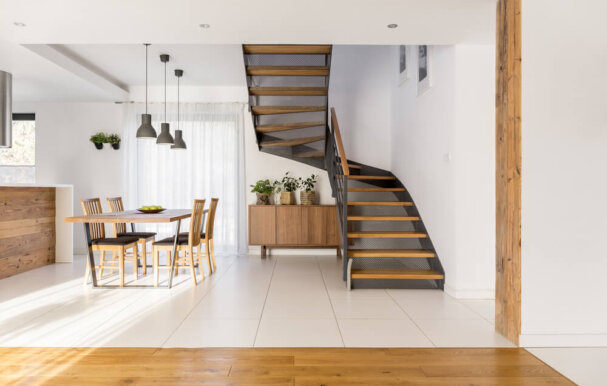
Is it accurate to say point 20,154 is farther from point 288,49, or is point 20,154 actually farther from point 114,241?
point 288,49

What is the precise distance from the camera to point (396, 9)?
334 centimetres

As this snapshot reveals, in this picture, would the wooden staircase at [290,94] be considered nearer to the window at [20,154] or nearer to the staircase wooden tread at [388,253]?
the staircase wooden tread at [388,253]

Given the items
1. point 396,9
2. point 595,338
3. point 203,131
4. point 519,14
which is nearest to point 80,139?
point 203,131

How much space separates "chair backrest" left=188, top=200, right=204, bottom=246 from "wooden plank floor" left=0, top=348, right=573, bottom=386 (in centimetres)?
207

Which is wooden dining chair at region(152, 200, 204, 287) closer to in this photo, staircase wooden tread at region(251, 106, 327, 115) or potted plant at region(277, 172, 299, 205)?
staircase wooden tread at region(251, 106, 327, 115)

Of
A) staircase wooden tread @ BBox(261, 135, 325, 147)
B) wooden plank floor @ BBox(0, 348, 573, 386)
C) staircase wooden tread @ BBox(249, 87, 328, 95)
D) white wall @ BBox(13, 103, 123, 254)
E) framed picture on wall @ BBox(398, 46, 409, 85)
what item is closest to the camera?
wooden plank floor @ BBox(0, 348, 573, 386)

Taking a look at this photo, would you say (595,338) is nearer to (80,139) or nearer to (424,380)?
(424,380)

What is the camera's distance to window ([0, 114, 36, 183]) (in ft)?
23.3

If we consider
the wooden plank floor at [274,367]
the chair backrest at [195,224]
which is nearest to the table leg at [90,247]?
the chair backrest at [195,224]

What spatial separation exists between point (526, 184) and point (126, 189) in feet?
19.6

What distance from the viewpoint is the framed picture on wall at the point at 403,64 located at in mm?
5582

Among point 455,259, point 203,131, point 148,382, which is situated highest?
point 203,131

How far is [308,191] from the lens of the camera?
6.70 metres

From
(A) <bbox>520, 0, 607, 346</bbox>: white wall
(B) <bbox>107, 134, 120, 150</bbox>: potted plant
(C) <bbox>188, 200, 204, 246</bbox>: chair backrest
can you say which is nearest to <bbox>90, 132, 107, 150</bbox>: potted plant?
(B) <bbox>107, 134, 120, 150</bbox>: potted plant
